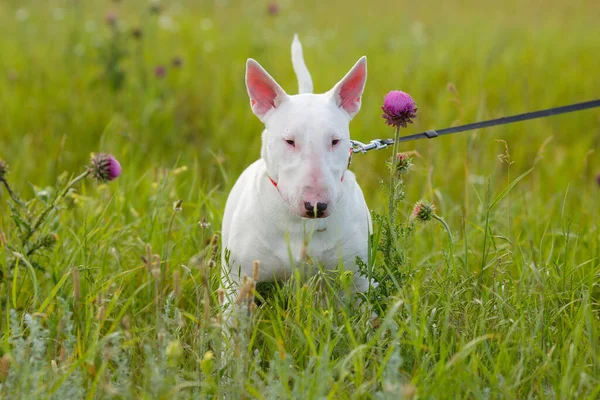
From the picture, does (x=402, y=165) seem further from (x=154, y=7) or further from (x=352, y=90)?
(x=154, y=7)

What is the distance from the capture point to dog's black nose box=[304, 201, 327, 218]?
2172mm

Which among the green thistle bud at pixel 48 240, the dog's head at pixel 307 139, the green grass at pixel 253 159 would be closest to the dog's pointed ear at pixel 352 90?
the dog's head at pixel 307 139

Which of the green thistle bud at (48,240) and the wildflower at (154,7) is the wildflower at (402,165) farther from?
the wildflower at (154,7)

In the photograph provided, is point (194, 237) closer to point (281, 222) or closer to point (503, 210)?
point (281, 222)

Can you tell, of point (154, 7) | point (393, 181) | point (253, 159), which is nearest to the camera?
point (393, 181)

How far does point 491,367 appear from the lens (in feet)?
7.59

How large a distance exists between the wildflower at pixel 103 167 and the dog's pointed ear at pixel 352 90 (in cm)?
84

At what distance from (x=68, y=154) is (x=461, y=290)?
3019mm

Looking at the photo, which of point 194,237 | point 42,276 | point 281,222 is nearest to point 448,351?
point 281,222

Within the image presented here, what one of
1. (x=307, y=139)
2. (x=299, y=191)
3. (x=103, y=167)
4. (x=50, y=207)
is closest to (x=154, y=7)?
(x=103, y=167)

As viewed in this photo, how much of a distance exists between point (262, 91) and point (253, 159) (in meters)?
2.26

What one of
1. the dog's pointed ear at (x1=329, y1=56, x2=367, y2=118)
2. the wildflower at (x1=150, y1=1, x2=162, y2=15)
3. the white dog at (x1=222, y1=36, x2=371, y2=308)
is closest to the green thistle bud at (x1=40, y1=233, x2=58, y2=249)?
the white dog at (x1=222, y1=36, x2=371, y2=308)

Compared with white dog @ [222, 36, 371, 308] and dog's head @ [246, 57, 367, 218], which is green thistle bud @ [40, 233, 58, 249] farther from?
dog's head @ [246, 57, 367, 218]

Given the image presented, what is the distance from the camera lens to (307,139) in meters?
2.28
